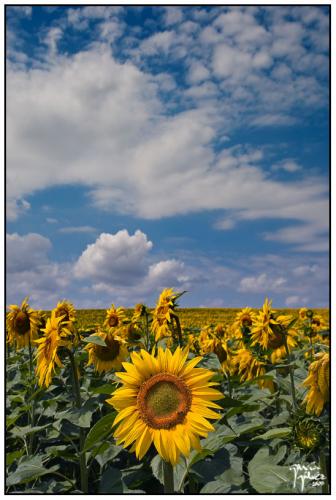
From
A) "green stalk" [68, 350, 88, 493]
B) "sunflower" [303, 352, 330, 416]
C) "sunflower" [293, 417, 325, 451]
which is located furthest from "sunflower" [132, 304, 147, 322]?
"sunflower" [293, 417, 325, 451]

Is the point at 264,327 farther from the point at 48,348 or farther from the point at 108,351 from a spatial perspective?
the point at 48,348

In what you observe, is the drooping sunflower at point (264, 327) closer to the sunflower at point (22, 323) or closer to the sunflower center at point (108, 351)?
the sunflower center at point (108, 351)

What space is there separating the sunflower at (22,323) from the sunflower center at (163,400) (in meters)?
4.45

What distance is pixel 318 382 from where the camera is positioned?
3184 millimetres

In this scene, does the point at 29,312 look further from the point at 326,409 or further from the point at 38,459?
the point at 326,409

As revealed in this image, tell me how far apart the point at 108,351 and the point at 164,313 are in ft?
2.93

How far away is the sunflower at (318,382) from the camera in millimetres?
3145

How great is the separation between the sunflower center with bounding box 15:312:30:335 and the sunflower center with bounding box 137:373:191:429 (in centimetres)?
459

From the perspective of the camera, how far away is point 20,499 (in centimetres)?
322

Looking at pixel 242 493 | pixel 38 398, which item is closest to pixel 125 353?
pixel 38 398

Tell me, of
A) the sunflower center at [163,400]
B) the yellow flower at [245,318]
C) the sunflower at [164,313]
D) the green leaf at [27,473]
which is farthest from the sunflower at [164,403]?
the yellow flower at [245,318]

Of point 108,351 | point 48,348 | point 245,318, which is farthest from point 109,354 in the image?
point 245,318

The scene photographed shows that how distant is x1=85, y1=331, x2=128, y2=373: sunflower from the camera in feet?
18.4

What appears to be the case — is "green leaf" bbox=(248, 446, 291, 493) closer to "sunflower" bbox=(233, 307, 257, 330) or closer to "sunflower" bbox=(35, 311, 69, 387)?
"sunflower" bbox=(35, 311, 69, 387)
